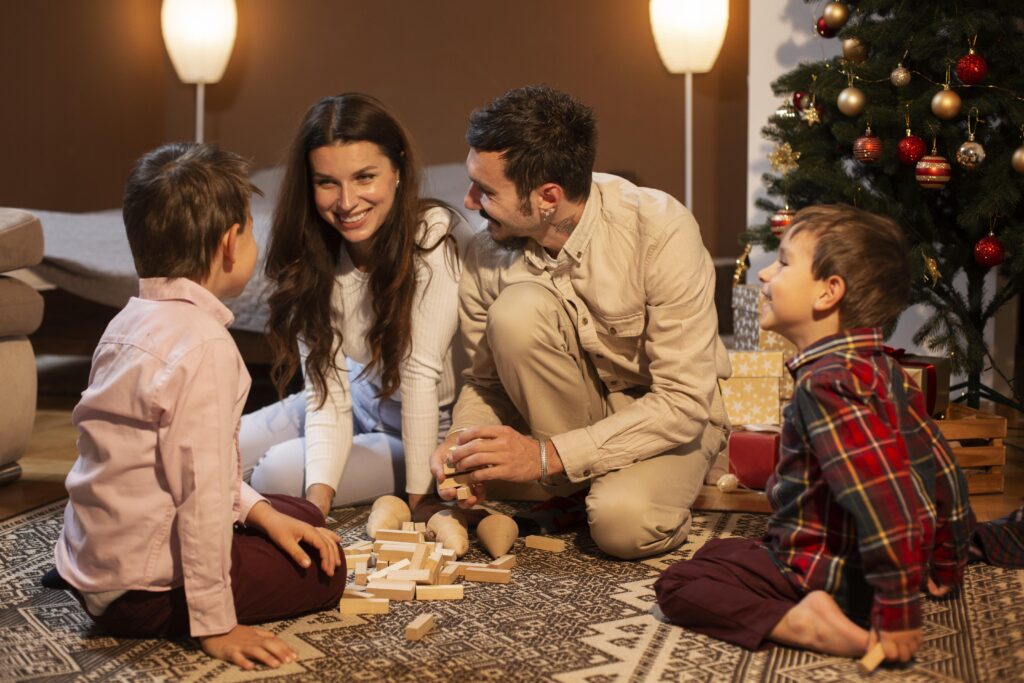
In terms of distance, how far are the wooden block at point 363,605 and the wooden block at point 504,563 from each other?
247 mm

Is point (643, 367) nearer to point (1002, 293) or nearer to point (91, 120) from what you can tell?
point (1002, 293)

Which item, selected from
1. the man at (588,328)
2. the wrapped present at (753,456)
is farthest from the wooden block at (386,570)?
the wrapped present at (753,456)

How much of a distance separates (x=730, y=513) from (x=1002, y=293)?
1.40 m

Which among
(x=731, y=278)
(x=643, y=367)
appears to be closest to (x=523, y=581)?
(x=643, y=367)

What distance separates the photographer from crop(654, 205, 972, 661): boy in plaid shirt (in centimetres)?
161

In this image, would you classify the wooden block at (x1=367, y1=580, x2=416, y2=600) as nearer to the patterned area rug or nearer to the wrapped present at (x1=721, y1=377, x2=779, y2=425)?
the patterned area rug

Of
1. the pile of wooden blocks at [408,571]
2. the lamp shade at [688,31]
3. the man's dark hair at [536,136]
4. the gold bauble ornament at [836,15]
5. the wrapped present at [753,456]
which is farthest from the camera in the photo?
the lamp shade at [688,31]

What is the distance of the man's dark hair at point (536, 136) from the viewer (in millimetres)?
2182

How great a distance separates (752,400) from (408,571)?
4.52 feet

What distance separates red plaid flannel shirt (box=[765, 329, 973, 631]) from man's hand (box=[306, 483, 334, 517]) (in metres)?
0.99

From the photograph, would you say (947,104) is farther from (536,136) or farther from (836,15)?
(536,136)

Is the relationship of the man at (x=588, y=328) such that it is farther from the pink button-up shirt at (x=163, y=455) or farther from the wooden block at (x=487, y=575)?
the pink button-up shirt at (x=163, y=455)

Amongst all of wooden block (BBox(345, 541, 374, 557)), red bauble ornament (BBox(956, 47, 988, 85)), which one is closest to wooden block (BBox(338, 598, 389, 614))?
wooden block (BBox(345, 541, 374, 557))

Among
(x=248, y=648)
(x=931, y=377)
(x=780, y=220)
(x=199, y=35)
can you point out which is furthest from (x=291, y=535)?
(x=199, y=35)
